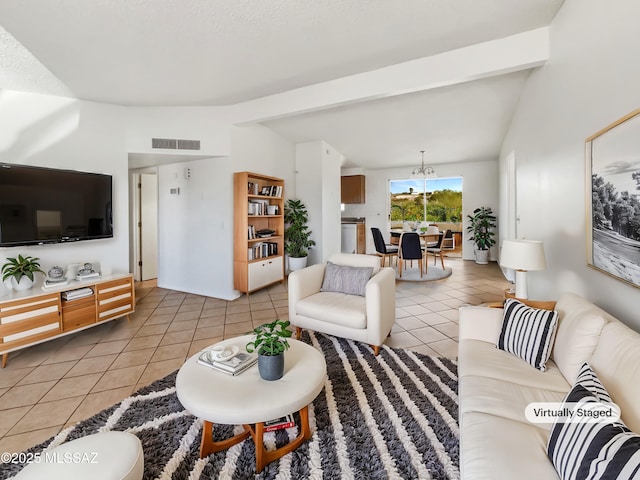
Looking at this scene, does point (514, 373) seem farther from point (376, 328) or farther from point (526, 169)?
point (526, 169)

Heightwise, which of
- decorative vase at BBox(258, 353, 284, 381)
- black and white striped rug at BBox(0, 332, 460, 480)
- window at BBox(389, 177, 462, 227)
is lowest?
black and white striped rug at BBox(0, 332, 460, 480)

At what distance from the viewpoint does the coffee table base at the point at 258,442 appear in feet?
4.27

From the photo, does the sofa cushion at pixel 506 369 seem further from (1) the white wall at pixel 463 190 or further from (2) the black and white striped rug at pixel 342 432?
(1) the white wall at pixel 463 190

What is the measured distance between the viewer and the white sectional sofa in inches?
36.5

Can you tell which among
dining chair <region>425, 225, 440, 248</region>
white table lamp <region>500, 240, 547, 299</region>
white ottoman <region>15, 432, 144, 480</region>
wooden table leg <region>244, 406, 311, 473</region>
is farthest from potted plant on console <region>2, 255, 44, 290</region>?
dining chair <region>425, 225, 440, 248</region>

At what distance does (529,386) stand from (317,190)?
14.9ft

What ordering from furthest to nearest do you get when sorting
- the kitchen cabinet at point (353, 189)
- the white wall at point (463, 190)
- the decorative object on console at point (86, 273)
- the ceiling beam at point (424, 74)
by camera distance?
the kitchen cabinet at point (353, 189) < the white wall at point (463, 190) < the decorative object on console at point (86, 273) < the ceiling beam at point (424, 74)

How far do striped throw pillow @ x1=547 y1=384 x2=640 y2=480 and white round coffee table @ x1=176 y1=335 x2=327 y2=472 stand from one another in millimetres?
913

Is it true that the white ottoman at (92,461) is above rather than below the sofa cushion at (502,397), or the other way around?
below

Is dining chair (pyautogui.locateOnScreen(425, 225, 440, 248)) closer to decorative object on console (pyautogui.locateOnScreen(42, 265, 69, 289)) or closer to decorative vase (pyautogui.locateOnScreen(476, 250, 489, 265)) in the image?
decorative vase (pyautogui.locateOnScreen(476, 250, 489, 265))

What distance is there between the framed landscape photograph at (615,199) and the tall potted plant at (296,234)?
3.99 metres

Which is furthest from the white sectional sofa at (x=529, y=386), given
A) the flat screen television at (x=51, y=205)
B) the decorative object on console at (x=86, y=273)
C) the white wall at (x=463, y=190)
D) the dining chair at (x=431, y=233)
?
the white wall at (x=463, y=190)

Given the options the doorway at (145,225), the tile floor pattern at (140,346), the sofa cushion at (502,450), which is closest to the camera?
the sofa cushion at (502,450)

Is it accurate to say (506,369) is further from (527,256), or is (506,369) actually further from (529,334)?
(527,256)
